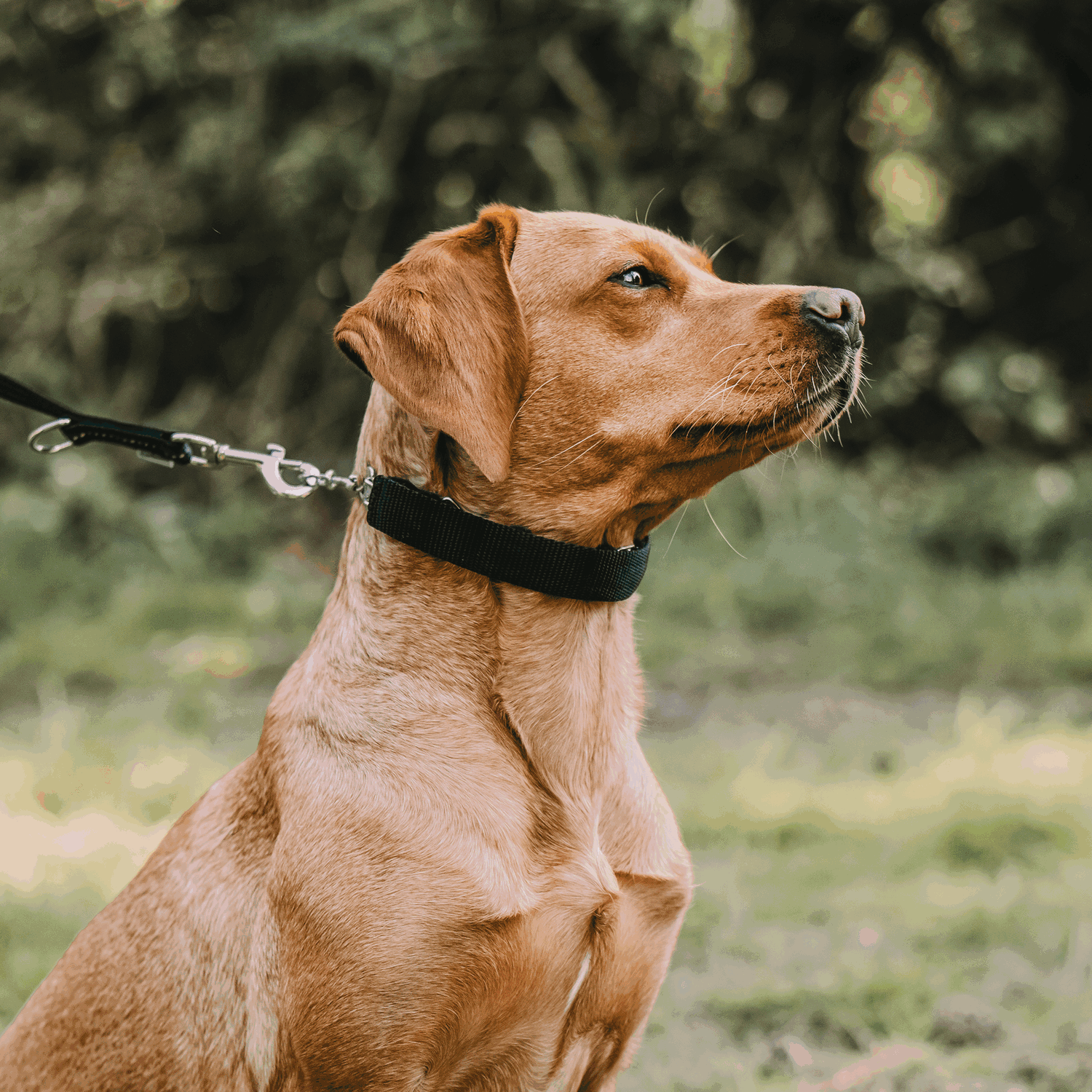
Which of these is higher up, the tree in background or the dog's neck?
the tree in background

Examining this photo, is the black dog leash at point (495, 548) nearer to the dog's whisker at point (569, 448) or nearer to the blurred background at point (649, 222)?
the dog's whisker at point (569, 448)

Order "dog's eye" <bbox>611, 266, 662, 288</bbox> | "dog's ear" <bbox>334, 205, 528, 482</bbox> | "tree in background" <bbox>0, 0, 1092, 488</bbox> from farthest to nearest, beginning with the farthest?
1. "tree in background" <bbox>0, 0, 1092, 488</bbox>
2. "dog's eye" <bbox>611, 266, 662, 288</bbox>
3. "dog's ear" <bbox>334, 205, 528, 482</bbox>

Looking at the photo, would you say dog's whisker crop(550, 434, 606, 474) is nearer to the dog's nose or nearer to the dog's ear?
the dog's ear

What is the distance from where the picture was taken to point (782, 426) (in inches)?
92.6

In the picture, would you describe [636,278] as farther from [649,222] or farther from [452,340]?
[649,222]

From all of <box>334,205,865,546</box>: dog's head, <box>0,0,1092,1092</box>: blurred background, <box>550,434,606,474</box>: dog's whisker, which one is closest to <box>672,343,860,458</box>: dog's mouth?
<box>334,205,865,546</box>: dog's head

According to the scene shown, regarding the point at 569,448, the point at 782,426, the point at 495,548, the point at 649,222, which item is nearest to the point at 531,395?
the point at 569,448

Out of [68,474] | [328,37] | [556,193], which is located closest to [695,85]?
[556,193]

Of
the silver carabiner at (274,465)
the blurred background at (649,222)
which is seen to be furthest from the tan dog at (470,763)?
the blurred background at (649,222)

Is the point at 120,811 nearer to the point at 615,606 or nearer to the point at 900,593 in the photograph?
the point at 615,606

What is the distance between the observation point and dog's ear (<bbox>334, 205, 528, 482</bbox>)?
217cm

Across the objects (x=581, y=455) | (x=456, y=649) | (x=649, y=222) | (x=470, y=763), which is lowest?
(x=470, y=763)

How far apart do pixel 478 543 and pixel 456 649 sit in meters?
0.23

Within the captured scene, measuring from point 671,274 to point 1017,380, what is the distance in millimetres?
7252
